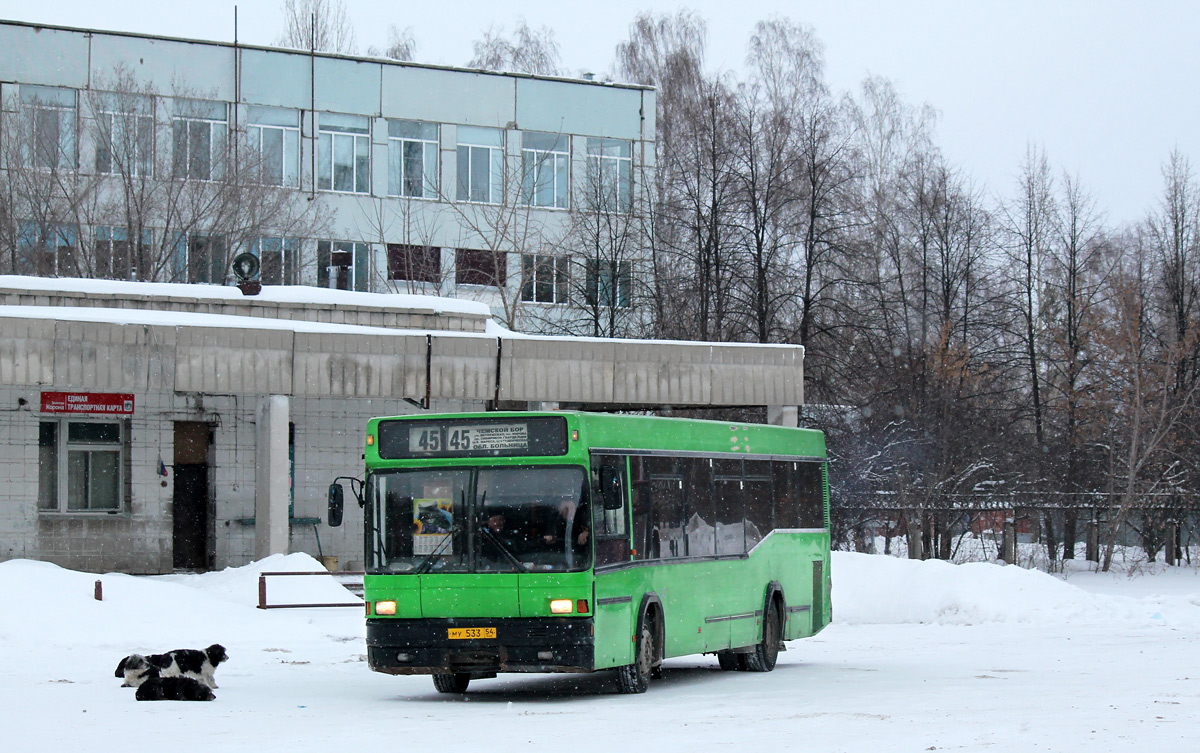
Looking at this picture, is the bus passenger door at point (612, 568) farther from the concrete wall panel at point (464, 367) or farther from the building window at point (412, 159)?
the building window at point (412, 159)

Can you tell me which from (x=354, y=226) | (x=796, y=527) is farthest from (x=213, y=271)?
(x=796, y=527)

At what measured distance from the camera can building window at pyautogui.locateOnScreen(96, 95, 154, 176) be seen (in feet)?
155

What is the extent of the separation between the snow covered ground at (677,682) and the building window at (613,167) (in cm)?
2878

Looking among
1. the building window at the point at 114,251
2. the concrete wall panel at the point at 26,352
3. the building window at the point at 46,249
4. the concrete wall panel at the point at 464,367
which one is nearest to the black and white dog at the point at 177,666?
the concrete wall panel at the point at 26,352

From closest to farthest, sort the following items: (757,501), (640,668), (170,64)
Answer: (640,668) → (757,501) → (170,64)

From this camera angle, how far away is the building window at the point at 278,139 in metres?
54.1

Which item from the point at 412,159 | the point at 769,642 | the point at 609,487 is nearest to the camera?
the point at 609,487

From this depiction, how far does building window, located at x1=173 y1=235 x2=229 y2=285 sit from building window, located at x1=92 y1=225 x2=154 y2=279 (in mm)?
1081

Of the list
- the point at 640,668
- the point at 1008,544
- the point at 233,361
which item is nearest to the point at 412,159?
the point at 1008,544

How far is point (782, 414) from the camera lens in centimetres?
3234

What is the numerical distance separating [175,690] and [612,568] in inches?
163

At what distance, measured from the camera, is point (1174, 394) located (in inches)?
1786

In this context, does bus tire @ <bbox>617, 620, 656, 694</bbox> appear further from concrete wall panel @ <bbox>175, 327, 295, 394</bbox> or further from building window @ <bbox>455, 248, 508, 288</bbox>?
building window @ <bbox>455, 248, 508, 288</bbox>

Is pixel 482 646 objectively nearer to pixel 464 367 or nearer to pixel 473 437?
pixel 473 437
